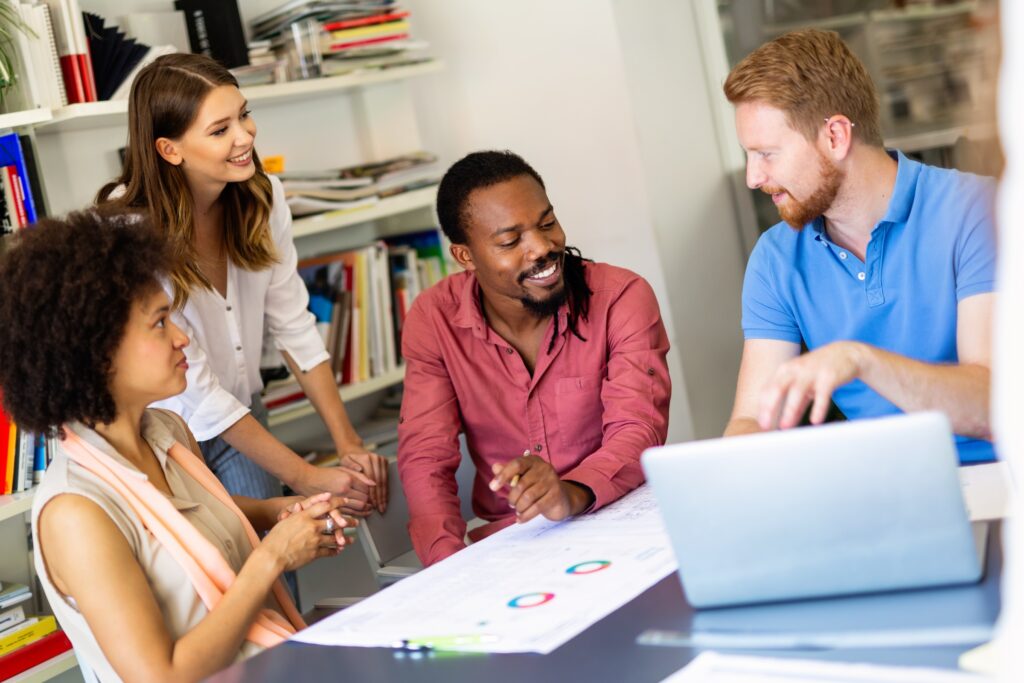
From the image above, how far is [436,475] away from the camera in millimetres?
2123

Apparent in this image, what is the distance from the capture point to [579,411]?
214 cm

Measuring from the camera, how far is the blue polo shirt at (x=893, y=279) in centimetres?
176

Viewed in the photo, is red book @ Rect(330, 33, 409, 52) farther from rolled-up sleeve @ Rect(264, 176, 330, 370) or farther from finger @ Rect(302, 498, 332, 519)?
finger @ Rect(302, 498, 332, 519)

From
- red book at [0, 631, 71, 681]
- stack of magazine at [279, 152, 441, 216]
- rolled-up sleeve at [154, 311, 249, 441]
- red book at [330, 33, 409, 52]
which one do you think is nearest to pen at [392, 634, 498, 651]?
rolled-up sleeve at [154, 311, 249, 441]

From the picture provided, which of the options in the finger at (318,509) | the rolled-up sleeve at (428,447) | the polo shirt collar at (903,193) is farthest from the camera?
the rolled-up sleeve at (428,447)

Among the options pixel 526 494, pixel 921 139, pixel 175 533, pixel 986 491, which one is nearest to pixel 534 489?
pixel 526 494

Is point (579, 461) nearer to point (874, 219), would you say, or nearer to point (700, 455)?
point (874, 219)

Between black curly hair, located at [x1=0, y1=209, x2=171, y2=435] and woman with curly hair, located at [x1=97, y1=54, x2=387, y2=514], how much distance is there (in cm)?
58

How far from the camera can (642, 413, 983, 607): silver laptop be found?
41.9 inches

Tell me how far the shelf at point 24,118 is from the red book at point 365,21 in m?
0.89

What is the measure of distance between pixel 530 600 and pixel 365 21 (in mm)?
2201

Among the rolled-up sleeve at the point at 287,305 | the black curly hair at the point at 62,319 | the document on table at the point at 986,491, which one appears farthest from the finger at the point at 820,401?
the rolled-up sleeve at the point at 287,305

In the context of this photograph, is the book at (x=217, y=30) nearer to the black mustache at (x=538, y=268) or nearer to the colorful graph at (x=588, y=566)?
the black mustache at (x=538, y=268)

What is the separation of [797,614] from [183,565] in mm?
832
